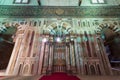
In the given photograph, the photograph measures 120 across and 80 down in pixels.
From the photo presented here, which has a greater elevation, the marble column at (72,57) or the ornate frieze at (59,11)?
the ornate frieze at (59,11)

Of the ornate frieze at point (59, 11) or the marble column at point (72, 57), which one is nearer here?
the marble column at point (72, 57)

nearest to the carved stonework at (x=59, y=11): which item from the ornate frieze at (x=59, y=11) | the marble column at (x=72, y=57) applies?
the ornate frieze at (x=59, y=11)

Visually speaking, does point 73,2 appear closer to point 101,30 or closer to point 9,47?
point 101,30

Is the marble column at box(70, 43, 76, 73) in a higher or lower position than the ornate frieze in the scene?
lower

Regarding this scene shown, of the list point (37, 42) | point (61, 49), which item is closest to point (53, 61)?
point (61, 49)

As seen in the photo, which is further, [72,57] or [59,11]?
[59,11]

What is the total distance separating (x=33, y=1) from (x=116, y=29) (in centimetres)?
371

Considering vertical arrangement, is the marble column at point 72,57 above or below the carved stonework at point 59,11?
below

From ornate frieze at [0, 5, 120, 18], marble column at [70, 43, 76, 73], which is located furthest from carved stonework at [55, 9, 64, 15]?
marble column at [70, 43, 76, 73]

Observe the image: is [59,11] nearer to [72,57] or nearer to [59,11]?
[59,11]

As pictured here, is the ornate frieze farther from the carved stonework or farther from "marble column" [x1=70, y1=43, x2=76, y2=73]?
"marble column" [x1=70, y1=43, x2=76, y2=73]

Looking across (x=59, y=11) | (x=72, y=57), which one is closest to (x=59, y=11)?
(x=59, y=11)

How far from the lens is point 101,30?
6.90m

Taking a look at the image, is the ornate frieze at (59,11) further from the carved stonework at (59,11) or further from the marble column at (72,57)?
the marble column at (72,57)
